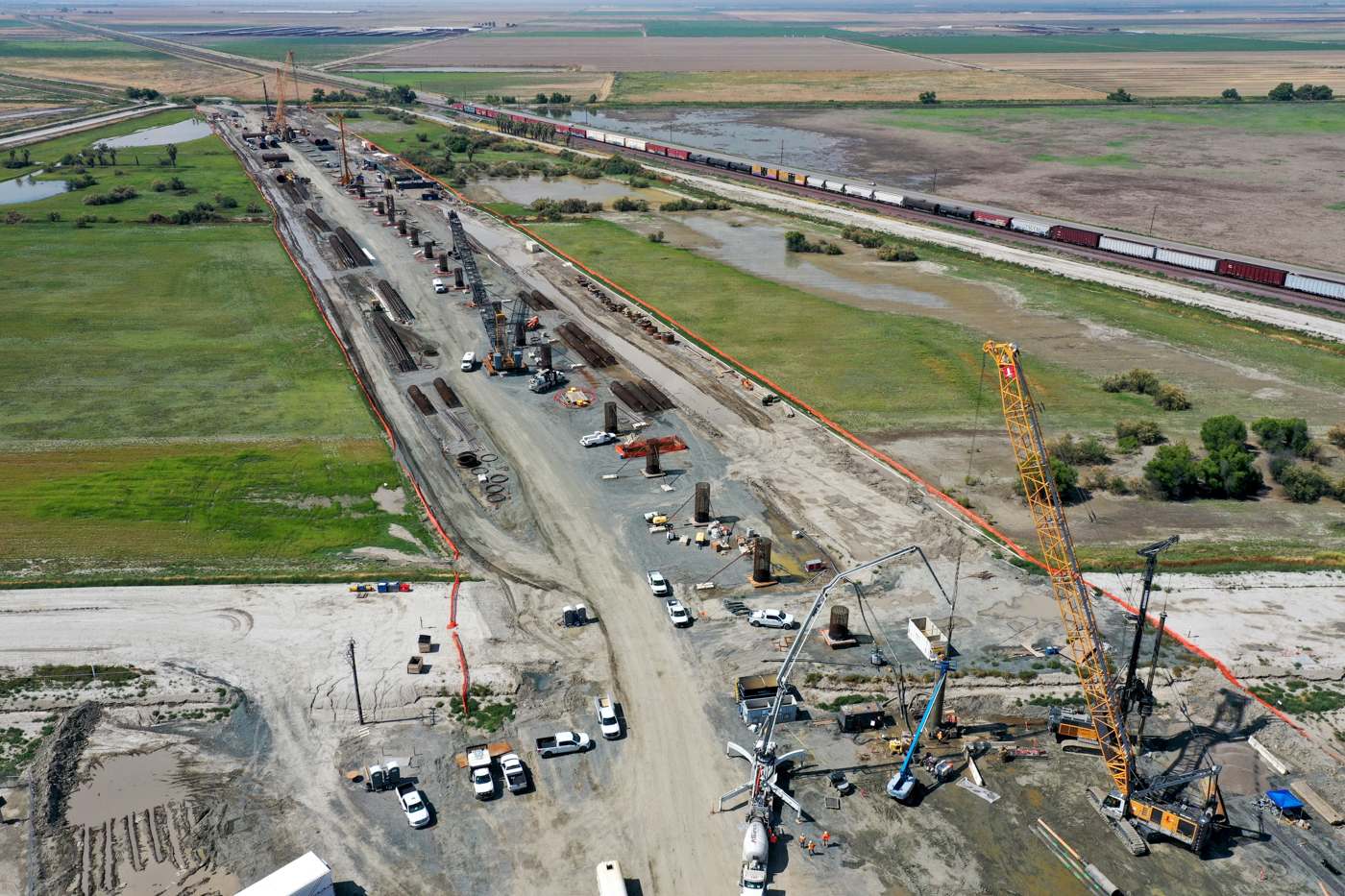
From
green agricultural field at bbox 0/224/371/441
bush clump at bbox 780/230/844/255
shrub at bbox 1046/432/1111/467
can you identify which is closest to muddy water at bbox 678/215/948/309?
bush clump at bbox 780/230/844/255

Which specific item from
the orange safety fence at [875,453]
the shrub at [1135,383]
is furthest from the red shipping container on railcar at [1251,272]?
the orange safety fence at [875,453]

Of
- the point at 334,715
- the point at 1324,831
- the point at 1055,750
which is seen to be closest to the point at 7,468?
the point at 334,715

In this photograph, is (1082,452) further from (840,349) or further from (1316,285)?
(1316,285)

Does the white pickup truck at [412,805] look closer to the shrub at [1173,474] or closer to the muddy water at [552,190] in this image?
the shrub at [1173,474]

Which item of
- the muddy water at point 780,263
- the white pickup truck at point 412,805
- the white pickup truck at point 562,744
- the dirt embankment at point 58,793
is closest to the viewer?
the dirt embankment at point 58,793

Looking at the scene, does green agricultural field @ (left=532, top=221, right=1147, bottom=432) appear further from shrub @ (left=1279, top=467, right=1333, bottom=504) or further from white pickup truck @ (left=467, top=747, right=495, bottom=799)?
white pickup truck @ (left=467, top=747, right=495, bottom=799)

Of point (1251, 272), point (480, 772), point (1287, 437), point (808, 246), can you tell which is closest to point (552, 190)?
point (808, 246)
